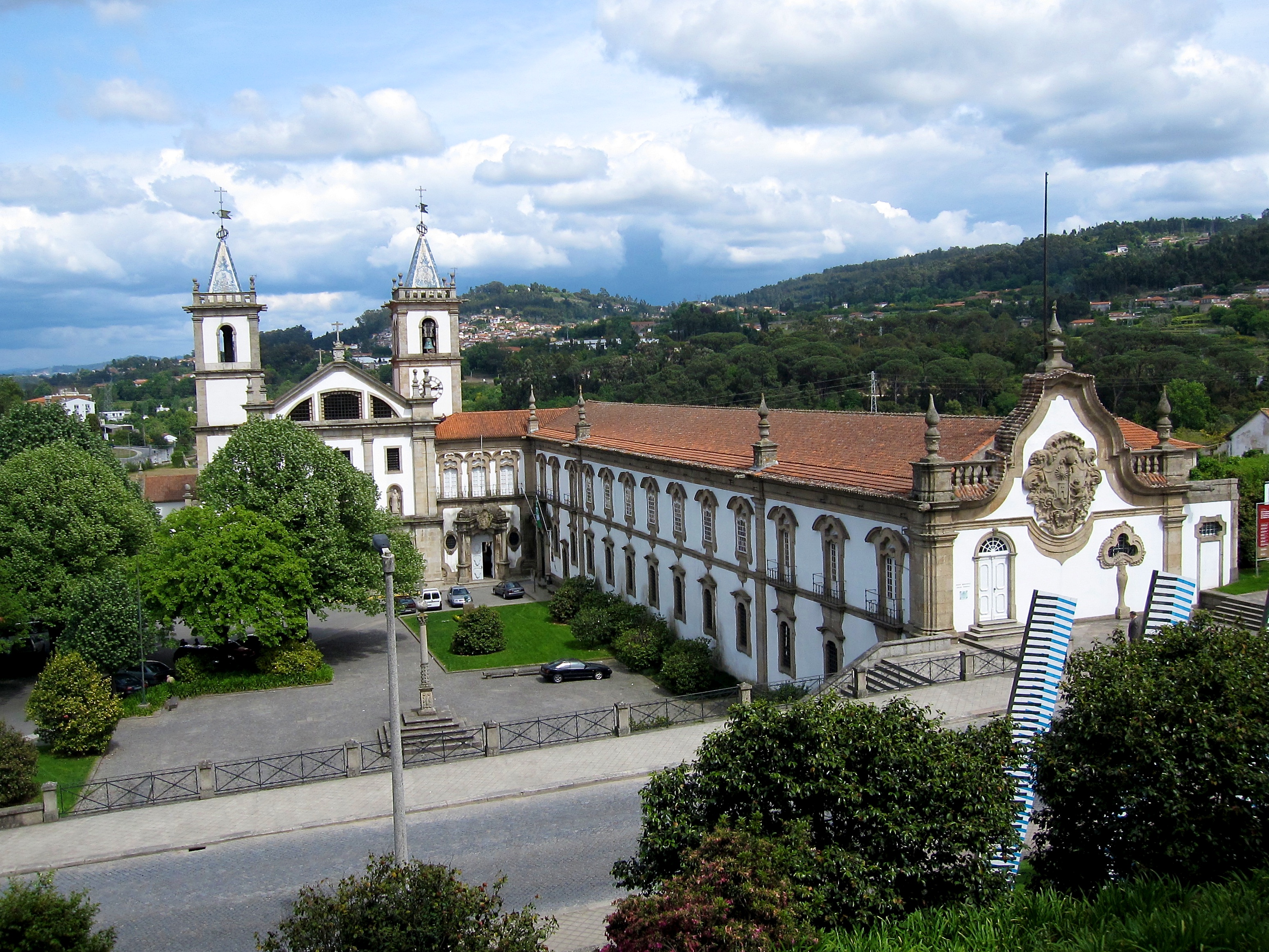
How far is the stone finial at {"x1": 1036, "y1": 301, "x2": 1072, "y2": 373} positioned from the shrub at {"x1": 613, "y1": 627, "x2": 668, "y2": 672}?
18360 mm

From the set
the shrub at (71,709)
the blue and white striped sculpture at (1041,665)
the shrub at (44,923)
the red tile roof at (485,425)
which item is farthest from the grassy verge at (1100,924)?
the red tile roof at (485,425)

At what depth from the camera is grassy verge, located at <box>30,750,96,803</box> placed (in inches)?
1117

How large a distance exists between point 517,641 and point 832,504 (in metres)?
19.8

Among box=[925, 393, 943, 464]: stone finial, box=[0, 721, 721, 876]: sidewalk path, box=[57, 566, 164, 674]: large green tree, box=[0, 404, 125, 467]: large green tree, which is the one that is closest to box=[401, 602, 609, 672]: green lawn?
box=[57, 566, 164, 674]: large green tree

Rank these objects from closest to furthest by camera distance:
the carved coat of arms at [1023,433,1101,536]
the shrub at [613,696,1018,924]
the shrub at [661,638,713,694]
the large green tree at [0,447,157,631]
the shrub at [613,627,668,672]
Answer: the shrub at [613,696,1018,924] < the carved coat of arms at [1023,433,1101,536] < the shrub at [661,638,713,694] < the large green tree at [0,447,157,631] < the shrub at [613,627,668,672]

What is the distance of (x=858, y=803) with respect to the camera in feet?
42.8

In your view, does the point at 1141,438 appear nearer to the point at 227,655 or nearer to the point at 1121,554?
the point at 1121,554

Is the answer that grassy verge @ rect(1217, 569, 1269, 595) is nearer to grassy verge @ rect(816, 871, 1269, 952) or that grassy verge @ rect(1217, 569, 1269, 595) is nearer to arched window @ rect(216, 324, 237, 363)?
grassy verge @ rect(816, 871, 1269, 952)

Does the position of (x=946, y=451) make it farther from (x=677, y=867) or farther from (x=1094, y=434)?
(x=677, y=867)

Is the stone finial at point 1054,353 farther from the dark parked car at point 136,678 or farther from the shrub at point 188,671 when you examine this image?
the dark parked car at point 136,678

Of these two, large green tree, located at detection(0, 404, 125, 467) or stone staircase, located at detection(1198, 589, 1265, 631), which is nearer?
stone staircase, located at detection(1198, 589, 1265, 631)

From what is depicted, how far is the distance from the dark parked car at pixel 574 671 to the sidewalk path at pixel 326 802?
13.1 metres

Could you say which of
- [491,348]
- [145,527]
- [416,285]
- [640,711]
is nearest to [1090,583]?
[640,711]

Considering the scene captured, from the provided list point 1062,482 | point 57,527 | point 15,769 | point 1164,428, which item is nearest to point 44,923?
point 15,769
